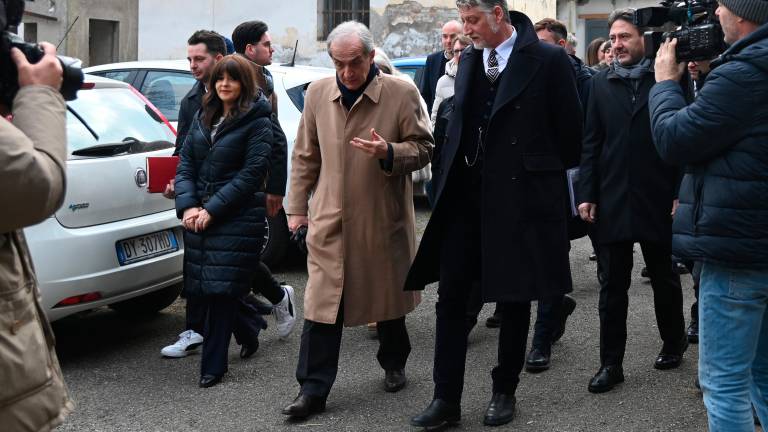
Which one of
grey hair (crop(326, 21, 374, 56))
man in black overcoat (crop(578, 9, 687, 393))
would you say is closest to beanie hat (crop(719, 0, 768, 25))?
man in black overcoat (crop(578, 9, 687, 393))

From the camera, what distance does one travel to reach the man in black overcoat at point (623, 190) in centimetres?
563

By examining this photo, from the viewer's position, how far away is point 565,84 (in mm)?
5070

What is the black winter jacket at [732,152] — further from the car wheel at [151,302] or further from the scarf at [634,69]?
the car wheel at [151,302]

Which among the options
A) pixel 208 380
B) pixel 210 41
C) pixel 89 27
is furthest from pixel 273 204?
pixel 89 27

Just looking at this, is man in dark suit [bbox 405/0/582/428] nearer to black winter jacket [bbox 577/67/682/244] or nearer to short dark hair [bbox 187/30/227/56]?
black winter jacket [bbox 577/67/682/244]

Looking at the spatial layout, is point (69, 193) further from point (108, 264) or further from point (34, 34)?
point (34, 34)

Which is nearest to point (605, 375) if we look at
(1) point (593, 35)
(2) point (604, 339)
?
(2) point (604, 339)

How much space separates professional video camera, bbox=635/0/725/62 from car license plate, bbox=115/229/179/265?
2.98 meters

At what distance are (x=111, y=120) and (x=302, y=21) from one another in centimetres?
1499

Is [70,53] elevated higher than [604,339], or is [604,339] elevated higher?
[70,53]

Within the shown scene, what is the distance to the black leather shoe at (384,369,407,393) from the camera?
5734 mm

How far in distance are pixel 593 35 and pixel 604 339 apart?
24.1m

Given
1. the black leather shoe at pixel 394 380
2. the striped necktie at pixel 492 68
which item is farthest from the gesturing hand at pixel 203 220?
the striped necktie at pixel 492 68

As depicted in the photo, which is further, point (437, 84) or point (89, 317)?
point (437, 84)
